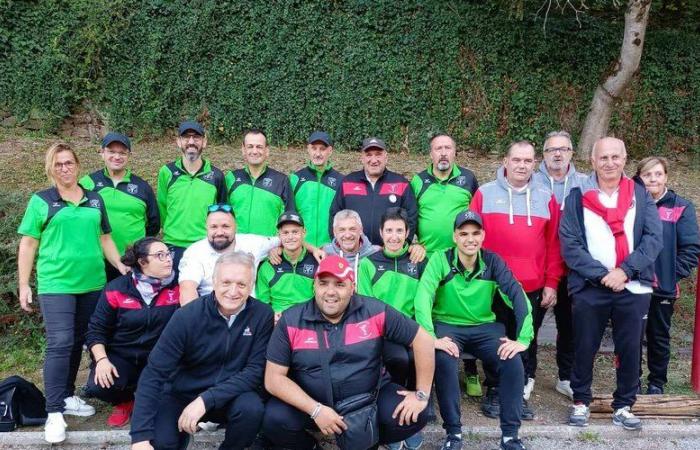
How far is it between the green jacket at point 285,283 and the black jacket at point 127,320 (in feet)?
2.24

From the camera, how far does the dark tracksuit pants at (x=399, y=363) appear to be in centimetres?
398

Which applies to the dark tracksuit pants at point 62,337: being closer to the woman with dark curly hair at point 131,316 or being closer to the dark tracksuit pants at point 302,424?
the woman with dark curly hair at point 131,316

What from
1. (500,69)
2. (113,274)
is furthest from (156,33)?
(113,274)

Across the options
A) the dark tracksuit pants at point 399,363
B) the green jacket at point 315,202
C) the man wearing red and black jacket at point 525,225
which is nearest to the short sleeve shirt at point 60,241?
the green jacket at point 315,202

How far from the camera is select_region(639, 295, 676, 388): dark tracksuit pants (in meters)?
4.76

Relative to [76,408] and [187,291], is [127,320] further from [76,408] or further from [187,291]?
[76,408]

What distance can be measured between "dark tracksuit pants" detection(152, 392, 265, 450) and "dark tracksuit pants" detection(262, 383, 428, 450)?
8 centimetres

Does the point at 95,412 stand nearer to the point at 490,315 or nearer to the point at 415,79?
the point at 490,315

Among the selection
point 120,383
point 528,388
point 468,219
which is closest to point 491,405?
point 528,388

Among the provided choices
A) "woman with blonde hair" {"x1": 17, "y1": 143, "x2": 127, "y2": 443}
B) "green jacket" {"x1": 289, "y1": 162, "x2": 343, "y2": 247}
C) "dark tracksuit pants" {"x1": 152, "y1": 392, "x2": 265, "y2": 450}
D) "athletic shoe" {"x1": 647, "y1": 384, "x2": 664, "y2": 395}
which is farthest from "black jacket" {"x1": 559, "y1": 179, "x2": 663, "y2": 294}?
"woman with blonde hair" {"x1": 17, "y1": 143, "x2": 127, "y2": 443}

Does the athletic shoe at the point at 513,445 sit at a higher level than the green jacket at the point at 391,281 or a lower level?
lower

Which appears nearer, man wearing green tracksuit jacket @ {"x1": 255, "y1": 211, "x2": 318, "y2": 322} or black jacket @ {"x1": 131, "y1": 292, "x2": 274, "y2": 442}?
black jacket @ {"x1": 131, "y1": 292, "x2": 274, "y2": 442}

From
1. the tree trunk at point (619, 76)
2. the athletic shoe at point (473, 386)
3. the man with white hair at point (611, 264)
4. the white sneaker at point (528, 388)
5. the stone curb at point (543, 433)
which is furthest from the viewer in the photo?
the tree trunk at point (619, 76)

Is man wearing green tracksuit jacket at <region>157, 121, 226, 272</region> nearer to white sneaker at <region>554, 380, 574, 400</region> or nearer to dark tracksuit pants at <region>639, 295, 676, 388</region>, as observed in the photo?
white sneaker at <region>554, 380, 574, 400</region>
